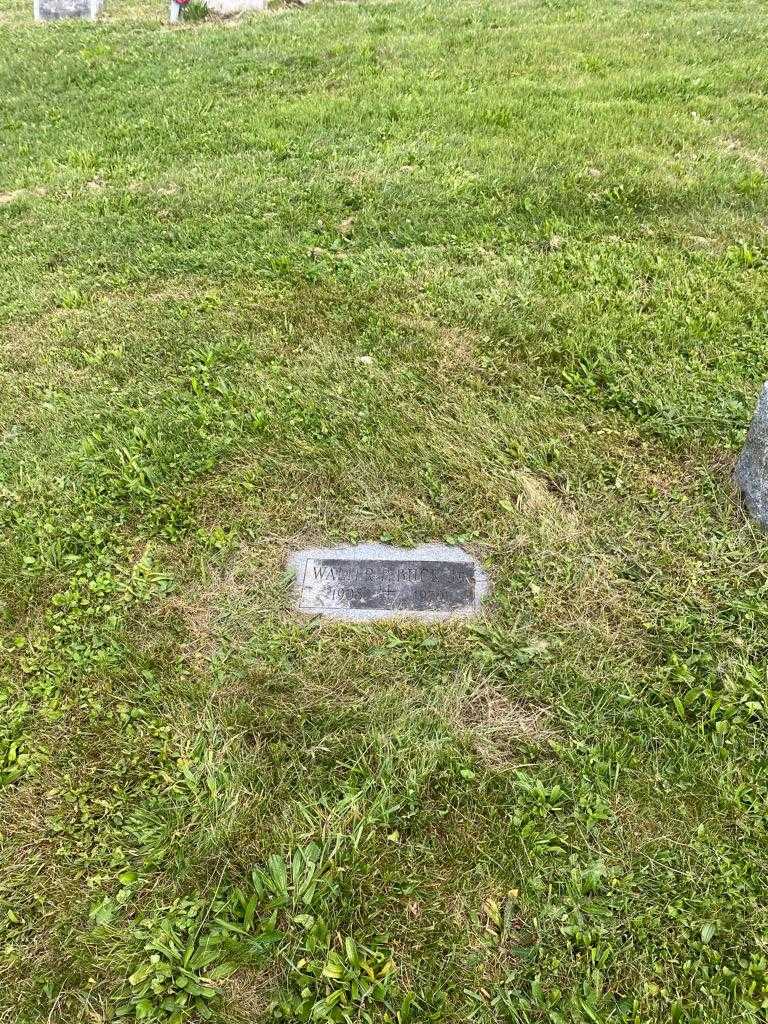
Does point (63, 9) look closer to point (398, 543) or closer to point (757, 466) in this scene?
point (398, 543)

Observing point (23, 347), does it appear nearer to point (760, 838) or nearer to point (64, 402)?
point (64, 402)

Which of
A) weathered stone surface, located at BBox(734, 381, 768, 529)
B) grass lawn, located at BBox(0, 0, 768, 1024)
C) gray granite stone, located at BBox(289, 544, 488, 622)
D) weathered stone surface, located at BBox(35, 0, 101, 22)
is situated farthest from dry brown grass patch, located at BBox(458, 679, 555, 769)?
weathered stone surface, located at BBox(35, 0, 101, 22)

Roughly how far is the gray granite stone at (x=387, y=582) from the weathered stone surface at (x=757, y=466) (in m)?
1.29

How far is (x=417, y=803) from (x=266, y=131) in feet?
21.3

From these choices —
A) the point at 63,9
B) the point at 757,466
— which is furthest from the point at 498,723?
the point at 63,9

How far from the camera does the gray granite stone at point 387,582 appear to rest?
3.00 metres

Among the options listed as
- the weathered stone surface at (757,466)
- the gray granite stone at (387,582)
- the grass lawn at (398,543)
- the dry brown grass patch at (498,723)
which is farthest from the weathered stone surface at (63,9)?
the dry brown grass patch at (498,723)

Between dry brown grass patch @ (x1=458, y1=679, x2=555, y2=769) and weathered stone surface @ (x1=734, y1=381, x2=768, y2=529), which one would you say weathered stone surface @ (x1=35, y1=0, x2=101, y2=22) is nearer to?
weathered stone surface @ (x1=734, y1=381, x2=768, y2=529)

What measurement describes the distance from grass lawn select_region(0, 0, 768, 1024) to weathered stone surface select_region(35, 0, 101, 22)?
6.35 metres

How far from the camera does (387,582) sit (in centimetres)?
311

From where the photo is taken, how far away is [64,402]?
13.4 feet

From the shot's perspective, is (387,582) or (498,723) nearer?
(498,723)

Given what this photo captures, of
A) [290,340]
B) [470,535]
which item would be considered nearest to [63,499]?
[290,340]

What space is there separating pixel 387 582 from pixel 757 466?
1.75 m
